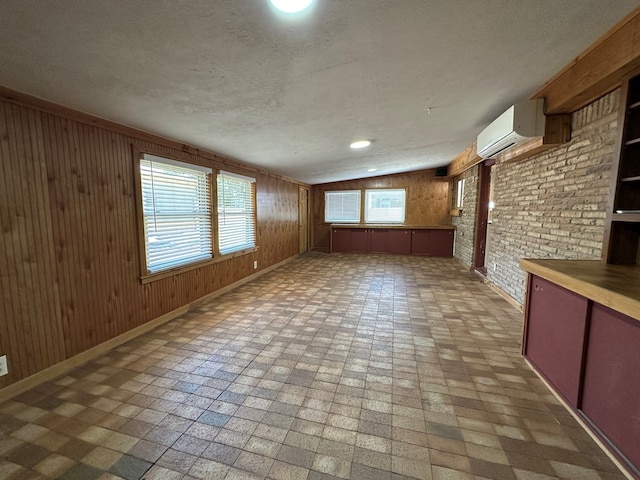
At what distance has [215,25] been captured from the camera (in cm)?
130

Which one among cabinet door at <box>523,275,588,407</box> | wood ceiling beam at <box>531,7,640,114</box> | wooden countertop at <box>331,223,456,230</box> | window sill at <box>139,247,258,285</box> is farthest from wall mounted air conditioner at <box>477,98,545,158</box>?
wooden countertop at <box>331,223,456,230</box>

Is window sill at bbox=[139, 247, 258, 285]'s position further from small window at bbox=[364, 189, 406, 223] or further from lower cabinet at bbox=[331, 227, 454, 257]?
small window at bbox=[364, 189, 406, 223]

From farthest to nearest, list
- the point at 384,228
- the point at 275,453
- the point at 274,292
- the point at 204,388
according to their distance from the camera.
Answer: the point at 384,228
the point at 274,292
the point at 204,388
the point at 275,453

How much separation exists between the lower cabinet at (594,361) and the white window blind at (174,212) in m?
3.61

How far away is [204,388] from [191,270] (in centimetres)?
190

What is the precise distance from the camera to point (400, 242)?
7637 mm

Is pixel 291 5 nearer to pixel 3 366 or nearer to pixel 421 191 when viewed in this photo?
pixel 3 366

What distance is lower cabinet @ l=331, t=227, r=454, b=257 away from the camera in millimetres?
7320

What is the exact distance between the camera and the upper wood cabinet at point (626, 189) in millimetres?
1855

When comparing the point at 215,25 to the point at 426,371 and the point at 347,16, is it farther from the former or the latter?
the point at 426,371

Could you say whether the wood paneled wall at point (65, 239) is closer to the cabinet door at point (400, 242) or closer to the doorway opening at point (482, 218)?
the doorway opening at point (482, 218)

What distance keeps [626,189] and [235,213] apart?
14.4 ft

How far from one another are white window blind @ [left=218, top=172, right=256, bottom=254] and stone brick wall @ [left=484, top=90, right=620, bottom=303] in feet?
13.2

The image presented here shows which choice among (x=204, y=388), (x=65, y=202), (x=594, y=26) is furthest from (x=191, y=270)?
(x=594, y=26)
